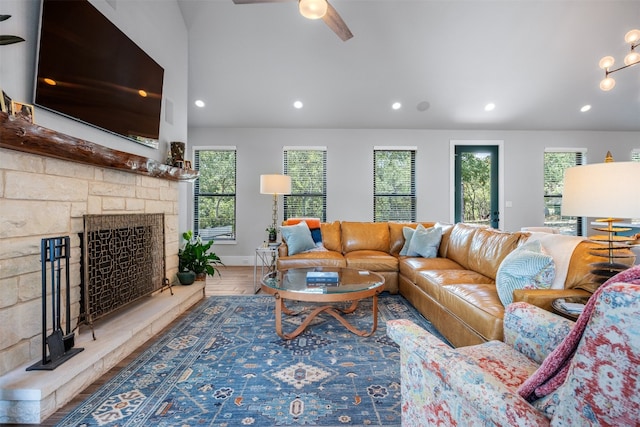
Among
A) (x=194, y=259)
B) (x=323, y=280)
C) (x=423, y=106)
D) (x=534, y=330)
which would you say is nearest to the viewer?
(x=534, y=330)

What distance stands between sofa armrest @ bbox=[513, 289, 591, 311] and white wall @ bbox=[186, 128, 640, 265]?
3.81 meters

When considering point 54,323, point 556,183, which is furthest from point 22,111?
point 556,183

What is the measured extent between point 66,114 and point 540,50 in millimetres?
5468

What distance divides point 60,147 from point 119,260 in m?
1.00

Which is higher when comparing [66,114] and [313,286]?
[66,114]

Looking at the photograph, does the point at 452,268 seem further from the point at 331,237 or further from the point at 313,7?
the point at 313,7

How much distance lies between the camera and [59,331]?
1.72 meters

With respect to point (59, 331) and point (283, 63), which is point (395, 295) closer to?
point (59, 331)

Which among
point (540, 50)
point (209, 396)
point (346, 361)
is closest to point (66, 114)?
point (209, 396)

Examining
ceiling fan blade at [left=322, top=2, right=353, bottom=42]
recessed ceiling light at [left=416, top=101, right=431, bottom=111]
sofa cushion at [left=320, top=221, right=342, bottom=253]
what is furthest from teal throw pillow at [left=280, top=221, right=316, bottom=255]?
recessed ceiling light at [left=416, top=101, right=431, bottom=111]

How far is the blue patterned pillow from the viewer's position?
187 cm

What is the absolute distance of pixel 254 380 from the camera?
5.96ft

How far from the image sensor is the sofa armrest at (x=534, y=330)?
116 cm

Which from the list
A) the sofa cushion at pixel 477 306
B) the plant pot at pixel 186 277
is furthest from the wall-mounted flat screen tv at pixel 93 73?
the sofa cushion at pixel 477 306
